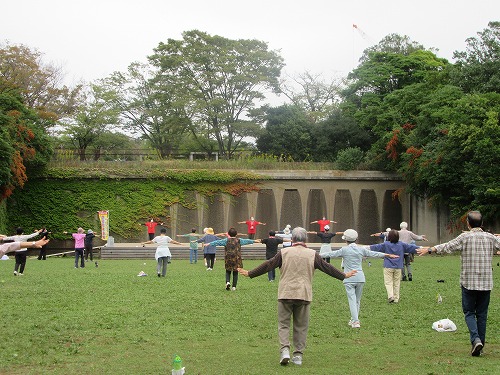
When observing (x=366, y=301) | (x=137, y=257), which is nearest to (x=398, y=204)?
(x=137, y=257)

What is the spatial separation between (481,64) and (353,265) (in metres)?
31.1

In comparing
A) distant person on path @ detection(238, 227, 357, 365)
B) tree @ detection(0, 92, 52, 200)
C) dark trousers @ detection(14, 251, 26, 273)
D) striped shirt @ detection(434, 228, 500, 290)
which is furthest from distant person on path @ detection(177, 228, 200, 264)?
striped shirt @ detection(434, 228, 500, 290)

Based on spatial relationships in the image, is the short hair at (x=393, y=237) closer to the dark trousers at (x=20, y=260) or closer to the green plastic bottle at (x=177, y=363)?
the green plastic bottle at (x=177, y=363)

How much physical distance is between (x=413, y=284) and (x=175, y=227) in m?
27.9

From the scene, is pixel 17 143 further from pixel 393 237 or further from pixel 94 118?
pixel 393 237

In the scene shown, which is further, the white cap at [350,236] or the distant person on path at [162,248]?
the distant person on path at [162,248]

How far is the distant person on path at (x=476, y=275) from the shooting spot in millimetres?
9609

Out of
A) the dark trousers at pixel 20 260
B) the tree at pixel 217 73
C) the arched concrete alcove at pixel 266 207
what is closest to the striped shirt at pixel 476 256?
the dark trousers at pixel 20 260

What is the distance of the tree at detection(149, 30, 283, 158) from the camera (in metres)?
51.7

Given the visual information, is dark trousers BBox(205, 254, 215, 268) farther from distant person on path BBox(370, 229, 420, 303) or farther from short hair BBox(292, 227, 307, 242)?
short hair BBox(292, 227, 307, 242)

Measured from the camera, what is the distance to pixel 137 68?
5591 centimetres

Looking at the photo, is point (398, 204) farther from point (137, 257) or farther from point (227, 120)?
point (137, 257)

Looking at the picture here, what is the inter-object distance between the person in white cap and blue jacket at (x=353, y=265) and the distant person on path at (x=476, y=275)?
106 inches

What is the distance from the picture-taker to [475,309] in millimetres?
9750
